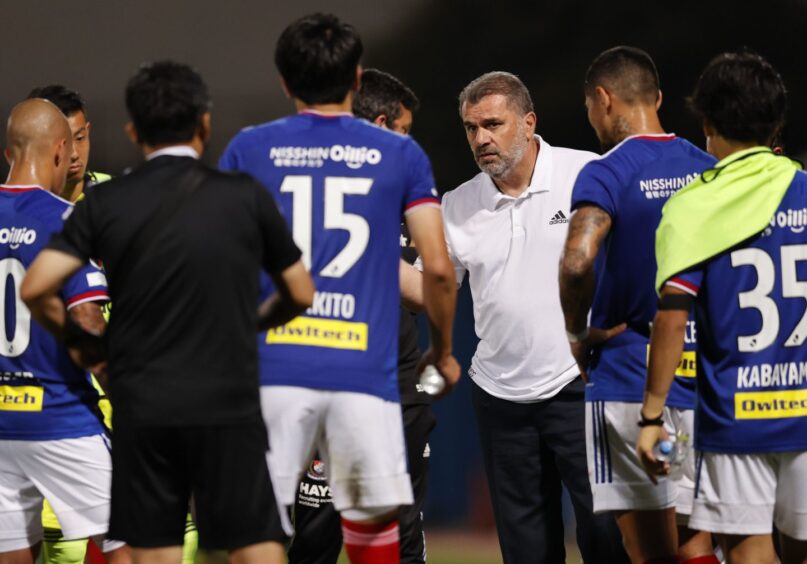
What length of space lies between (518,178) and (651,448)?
175cm

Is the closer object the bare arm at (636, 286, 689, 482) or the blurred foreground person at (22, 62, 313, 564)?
the blurred foreground person at (22, 62, 313, 564)

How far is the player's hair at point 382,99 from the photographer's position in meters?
5.66

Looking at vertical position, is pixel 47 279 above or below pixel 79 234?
below

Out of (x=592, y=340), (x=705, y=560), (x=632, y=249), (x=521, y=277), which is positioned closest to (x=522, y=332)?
(x=521, y=277)

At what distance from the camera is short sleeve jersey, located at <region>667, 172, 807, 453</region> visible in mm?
3912

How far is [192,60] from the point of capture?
347 inches

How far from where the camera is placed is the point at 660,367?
401 centimetres

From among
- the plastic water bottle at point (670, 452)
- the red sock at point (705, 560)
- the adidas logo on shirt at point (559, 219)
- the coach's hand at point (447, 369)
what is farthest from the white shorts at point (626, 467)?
the adidas logo on shirt at point (559, 219)

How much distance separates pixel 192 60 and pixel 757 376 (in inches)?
223

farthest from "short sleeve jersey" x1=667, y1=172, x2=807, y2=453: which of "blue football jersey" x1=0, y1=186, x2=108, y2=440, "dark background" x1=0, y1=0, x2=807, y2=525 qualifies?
"dark background" x1=0, y1=0, x2=807, y2=525

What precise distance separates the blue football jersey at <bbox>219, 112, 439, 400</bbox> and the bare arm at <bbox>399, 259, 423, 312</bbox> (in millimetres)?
Answer: 1201

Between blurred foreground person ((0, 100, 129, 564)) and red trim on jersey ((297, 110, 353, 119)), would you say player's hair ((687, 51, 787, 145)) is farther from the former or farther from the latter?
blurred foreground person ((0, 100, 129, 564))

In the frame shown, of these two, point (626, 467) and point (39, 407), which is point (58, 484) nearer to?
point (39, 407)

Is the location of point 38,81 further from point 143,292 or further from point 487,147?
point 143,292
